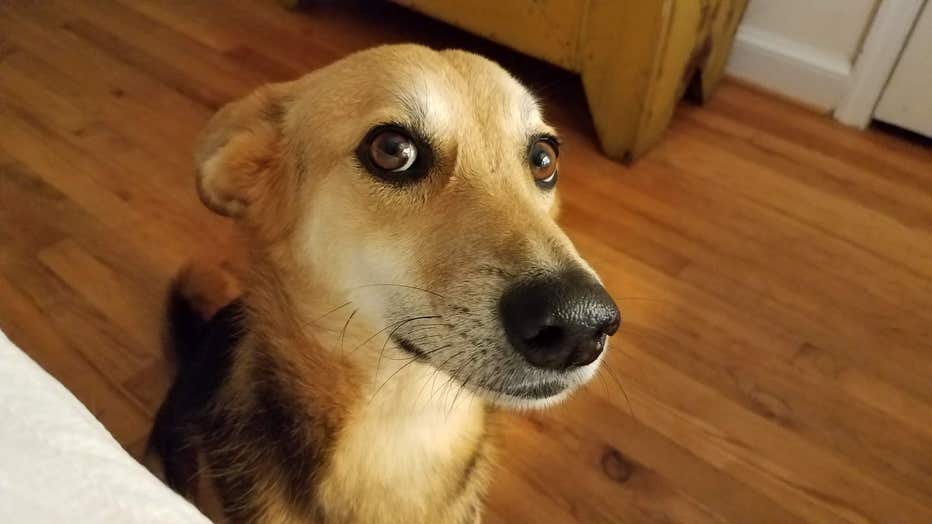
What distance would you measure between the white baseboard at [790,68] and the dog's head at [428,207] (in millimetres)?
1785

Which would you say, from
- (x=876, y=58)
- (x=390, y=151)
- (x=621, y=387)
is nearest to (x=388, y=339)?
(x=390, y=151)

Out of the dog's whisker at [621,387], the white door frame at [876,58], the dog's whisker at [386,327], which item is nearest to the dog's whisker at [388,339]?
the dog's whisker at [386,327]

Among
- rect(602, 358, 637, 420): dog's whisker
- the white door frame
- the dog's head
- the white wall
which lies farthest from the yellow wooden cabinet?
the dog's head

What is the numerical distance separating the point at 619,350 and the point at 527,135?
0.82 meters

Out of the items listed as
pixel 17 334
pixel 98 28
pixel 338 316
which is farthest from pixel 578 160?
pixel 98 28

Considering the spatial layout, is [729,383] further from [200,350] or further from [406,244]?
[200,350]

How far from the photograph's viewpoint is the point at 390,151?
91 centimetres

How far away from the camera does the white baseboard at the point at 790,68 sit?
2.39 metres

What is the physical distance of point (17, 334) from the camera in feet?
5.23

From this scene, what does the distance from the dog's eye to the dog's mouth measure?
1.14 ft

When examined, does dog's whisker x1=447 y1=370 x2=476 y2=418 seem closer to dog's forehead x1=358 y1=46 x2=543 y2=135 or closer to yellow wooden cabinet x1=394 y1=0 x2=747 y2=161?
dog's forehead x1=358 y1=46 x2=543 y2=135

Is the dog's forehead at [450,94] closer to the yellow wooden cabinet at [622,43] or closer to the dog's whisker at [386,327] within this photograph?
the dog's whisker at [386,327]

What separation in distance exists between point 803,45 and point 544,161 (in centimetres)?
186

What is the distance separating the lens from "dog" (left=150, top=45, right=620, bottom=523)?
2.68ft
